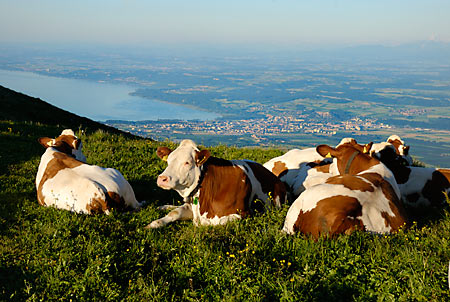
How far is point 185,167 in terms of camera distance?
25.2 feet

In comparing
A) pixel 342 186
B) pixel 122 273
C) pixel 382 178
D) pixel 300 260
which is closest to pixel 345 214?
pixel 342 186

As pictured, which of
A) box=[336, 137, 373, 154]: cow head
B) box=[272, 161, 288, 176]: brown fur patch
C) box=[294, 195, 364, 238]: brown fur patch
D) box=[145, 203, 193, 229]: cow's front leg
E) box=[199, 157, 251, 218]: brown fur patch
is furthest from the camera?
box=[272, 161, 288, 176]: brown fur patch

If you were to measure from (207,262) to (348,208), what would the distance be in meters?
2.53

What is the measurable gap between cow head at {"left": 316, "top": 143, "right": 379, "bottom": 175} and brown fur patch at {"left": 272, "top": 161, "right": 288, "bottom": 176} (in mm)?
1705

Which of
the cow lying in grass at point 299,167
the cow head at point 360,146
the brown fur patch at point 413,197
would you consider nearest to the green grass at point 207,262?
the brown fur patch at point 413,197

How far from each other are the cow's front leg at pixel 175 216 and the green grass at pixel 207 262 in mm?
167

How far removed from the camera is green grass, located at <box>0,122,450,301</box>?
5.00 meters

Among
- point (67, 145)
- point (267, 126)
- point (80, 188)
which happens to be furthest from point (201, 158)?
point (267, 126)

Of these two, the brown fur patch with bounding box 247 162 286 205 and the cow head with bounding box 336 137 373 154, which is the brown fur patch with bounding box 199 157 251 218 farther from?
the cow head with bounding box 336 137 373 154

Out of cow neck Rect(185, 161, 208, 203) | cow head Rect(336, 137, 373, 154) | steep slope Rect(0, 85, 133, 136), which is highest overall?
cow head Rect(336, 137, 373, 154)

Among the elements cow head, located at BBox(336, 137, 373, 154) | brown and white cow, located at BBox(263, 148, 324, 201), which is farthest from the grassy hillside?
cow head, located at BBox(336, 137, 373, 154)

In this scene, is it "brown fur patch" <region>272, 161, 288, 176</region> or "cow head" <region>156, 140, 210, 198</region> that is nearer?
"cow head" <region>156, 140, 210, 198</region>

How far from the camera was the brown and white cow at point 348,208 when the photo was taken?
20.8 feet

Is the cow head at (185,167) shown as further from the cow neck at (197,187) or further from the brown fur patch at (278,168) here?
the brown fur patch at (278,168)
